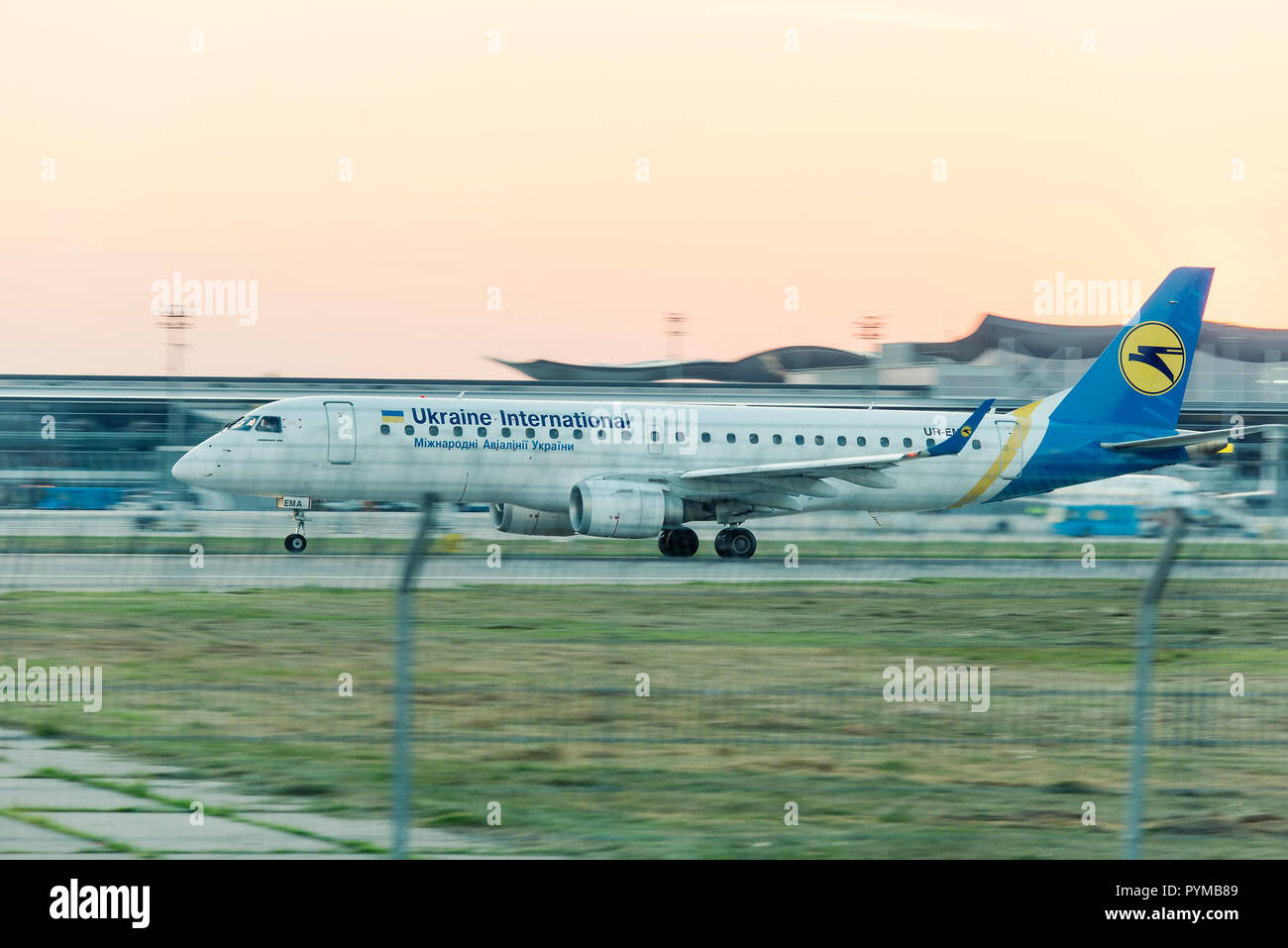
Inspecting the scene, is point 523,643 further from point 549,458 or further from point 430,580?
point 549,458

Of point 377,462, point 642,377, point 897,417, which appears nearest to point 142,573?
point 377,462

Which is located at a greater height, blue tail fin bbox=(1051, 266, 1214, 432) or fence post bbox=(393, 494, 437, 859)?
blue tail fin bbox=(1051, 266, 1214, 432)

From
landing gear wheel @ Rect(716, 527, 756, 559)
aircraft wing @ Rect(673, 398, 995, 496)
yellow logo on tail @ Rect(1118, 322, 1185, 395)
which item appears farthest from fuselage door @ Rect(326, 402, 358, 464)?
yellow logo on tail @ Rect(1118, 322, 1185, 395)

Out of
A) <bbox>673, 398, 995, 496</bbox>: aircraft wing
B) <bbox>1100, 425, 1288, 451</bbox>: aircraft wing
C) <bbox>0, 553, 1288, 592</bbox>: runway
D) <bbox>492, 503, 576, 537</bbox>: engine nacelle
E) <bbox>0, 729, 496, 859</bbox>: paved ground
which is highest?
→ <bbox>1100, 425, 1288, 451</bbox>: aircraft wing

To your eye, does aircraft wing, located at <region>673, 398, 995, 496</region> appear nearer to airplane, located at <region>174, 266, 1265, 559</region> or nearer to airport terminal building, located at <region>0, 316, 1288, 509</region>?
airplane, located at <region>174, 266, 1265, 559</region>

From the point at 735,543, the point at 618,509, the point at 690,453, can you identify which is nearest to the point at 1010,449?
the point at 735,543

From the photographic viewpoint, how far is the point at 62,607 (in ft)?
46.5

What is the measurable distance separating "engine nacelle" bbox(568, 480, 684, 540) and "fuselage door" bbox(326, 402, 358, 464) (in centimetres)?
402

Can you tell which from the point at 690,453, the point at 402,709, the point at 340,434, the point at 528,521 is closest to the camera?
the point at 402,709

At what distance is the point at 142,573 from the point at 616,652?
300 centimetres

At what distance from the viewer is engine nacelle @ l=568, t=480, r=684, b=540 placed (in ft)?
78.8

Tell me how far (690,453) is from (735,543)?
1.94 metres

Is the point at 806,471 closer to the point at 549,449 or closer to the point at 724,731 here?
the point at 549,449

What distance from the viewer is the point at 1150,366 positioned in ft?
98.8
